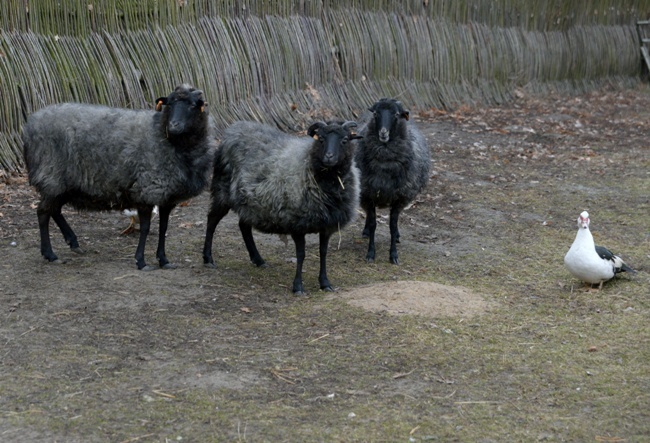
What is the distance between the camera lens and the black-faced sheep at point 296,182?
7367 mm

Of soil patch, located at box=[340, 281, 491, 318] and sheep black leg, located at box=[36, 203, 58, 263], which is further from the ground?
sheep black leg, located at box=[36, 203, 58, 263]

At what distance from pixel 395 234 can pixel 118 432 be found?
4.40 metres

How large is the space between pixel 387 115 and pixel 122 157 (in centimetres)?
258

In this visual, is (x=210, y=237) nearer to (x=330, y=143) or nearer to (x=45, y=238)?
(x=45, y=238)

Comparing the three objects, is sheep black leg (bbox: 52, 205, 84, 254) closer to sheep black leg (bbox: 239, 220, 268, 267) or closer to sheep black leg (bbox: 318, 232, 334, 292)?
sheep black leg (bbox: 239, 220, 268, 267)

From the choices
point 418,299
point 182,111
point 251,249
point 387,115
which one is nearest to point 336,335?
point 418,299

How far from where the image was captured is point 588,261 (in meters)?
7.39

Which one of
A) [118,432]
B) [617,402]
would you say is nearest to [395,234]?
[617,402]

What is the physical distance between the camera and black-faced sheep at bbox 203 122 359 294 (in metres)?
7.37

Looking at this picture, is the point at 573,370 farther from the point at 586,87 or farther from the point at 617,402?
the point at 586,87

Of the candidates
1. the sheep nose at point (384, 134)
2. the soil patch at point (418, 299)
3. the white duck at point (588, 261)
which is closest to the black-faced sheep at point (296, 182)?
the soil patch at point (418, 299)

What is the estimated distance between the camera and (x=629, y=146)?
14656mm

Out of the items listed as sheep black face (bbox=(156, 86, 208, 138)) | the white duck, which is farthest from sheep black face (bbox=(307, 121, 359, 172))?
the white duck

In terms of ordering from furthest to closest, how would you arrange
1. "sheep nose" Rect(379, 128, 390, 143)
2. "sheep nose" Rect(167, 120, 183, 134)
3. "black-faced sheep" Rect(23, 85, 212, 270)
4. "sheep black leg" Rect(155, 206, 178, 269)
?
"sheep nose" Rect(379, 128, 390, 143) < "sheep black leg" Rect(155, 206, 178, 269) < "black-faced sheep" Rect(23, 85, 212, 270) < "sheep nose" Rect(167, 120, 183, 134)
